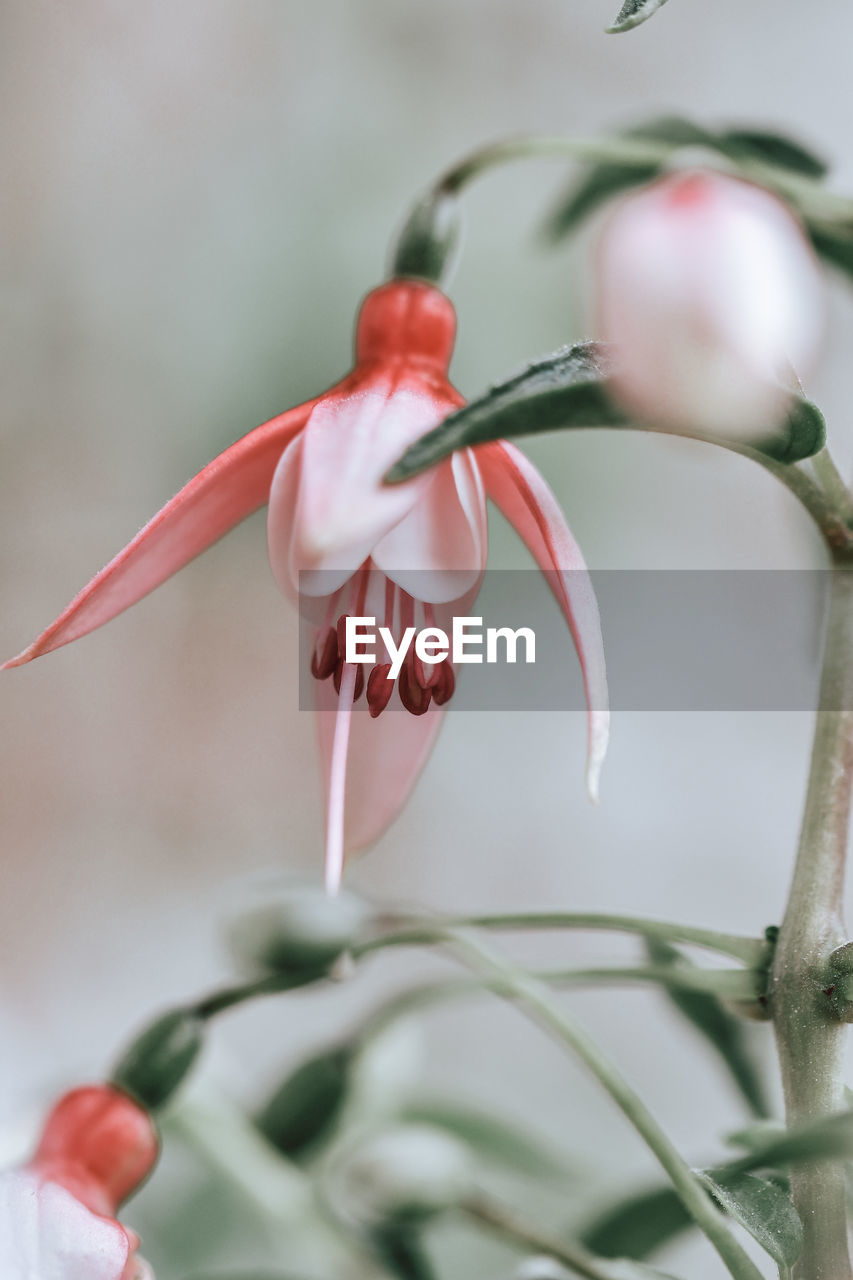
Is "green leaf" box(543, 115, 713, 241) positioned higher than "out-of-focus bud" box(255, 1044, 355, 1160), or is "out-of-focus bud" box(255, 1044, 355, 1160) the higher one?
"green leaf" box(543, 115, 713, 241)

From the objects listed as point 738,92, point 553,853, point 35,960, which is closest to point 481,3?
point 738,92

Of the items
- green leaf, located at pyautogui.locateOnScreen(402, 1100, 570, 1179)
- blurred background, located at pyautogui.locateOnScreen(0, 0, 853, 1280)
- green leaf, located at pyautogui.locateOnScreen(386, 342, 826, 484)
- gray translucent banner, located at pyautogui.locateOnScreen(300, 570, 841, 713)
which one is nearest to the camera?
green leaf, located at pyautogui.locateOnScreen(386, 342, 826, 484)

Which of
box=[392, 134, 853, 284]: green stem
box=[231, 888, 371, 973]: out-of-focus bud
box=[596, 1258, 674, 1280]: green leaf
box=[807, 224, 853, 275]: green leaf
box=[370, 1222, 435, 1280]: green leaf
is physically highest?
box=[392, 134, 853, 284]: green stem

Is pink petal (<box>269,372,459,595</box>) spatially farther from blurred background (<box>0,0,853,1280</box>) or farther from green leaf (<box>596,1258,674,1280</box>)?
blurred background (<box>0,0,853,1280</box>)

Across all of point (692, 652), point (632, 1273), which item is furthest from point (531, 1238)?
point (692, 652)

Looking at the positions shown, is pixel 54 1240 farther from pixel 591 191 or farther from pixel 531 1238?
pixel 591 191

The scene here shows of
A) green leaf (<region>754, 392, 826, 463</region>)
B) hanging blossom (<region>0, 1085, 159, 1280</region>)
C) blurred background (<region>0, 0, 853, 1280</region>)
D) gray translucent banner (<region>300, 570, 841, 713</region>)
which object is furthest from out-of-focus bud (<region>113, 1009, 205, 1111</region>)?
blurred background (<region>0, 0, 853, 1280</region>)

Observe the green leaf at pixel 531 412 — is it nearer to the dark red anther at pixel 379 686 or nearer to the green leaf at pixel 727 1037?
the dark red anther at pixel 379 686

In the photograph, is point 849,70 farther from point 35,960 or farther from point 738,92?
point 35,960
